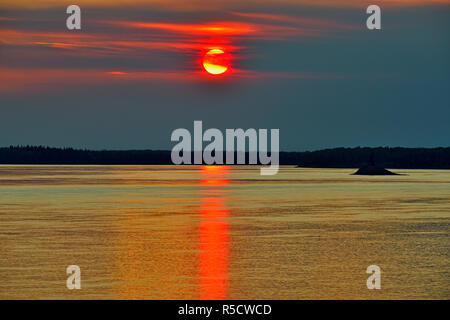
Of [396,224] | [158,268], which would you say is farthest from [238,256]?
[396,224]

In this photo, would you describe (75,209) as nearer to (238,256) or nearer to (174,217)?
(174,217)

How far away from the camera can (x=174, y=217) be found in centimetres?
4409

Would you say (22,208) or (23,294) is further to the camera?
(22,208)

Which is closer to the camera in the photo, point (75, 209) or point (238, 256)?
point (238, 256)

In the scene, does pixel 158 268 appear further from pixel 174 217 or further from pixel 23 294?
pixel 174 217
